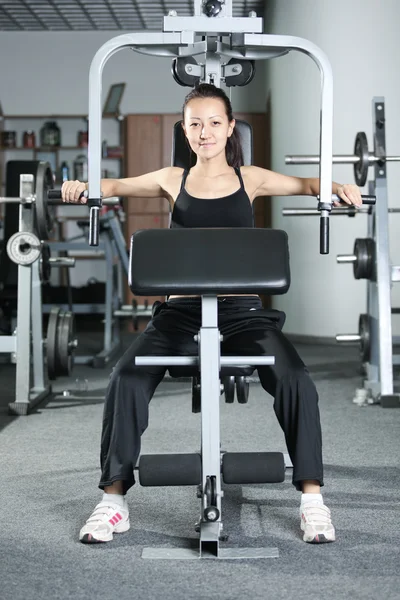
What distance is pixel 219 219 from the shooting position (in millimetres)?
2082

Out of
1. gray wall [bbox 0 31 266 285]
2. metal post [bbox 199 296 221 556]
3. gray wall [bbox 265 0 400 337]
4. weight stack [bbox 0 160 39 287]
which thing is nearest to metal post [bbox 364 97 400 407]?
metal post [bbox 199 296 221 556]

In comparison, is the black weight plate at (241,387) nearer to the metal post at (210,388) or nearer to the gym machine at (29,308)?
the metal post at (210,388)

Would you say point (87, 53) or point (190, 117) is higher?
point (87, 53)

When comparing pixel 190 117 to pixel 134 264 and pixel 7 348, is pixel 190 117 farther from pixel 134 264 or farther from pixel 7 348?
pixel 7 348

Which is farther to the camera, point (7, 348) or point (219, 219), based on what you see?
point (7, 348)

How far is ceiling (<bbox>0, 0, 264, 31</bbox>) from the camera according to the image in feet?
26.2

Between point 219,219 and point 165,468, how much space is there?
0.67 metres

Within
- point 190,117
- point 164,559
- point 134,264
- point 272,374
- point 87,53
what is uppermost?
point 87,53

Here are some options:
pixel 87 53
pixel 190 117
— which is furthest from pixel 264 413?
pixel 87 53

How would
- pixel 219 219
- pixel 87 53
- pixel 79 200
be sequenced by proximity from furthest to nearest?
pixel 87 53, pixel 219 219, pixel 79 200

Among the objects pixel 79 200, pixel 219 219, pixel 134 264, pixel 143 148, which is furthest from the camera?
pixel 143 148

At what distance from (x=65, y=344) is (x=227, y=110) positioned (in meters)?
1.69

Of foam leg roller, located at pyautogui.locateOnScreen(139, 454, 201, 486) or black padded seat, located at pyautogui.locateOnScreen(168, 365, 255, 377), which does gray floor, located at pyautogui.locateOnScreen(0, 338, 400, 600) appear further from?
black padded seat, located at pyautogui.locateOnScreen(168, 365, 255, 377)

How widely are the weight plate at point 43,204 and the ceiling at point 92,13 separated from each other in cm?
495
